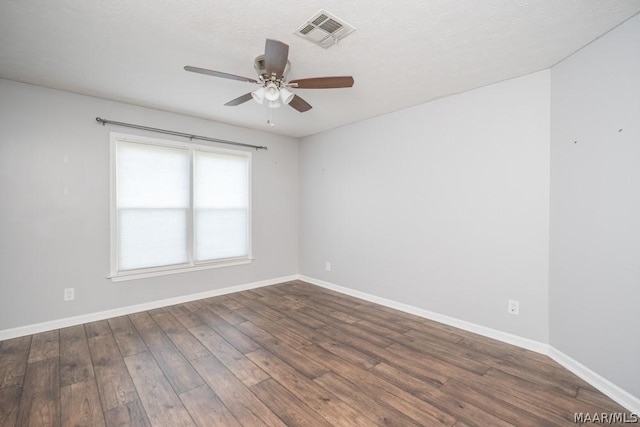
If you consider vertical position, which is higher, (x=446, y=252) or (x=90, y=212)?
(x=90, y=212)

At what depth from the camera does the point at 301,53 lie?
2.33m

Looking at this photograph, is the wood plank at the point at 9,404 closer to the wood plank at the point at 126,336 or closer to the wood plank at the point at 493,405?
the wood plank at the point at 126,336

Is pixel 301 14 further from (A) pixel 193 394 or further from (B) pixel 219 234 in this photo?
(B) pixel 219 234

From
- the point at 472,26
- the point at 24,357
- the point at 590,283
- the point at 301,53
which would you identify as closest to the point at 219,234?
the point at 24,357

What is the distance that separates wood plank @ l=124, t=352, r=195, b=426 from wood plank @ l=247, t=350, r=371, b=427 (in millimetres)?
665

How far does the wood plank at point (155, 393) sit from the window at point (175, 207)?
5.00 ft

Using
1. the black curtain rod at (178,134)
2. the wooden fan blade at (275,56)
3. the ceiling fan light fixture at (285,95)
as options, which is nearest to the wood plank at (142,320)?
the black curtain rod at (178,134)

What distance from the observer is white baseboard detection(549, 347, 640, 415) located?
181 cm

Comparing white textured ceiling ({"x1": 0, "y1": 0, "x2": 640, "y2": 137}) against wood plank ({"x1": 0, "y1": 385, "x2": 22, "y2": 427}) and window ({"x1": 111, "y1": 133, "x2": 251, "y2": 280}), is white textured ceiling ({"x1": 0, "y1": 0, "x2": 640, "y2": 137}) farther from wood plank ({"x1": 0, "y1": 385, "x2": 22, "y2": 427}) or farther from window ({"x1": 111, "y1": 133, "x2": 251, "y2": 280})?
wood plank ({"x1": 0, "y1": 385, "x2": 22, "y2": 427})

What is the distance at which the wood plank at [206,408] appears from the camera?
5.64 feet

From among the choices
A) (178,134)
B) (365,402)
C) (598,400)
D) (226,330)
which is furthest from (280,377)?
(178,134)

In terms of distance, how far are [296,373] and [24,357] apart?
96.8 inches

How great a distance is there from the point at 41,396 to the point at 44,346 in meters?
1.01

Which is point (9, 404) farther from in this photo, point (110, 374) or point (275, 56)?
point (275, 56)
